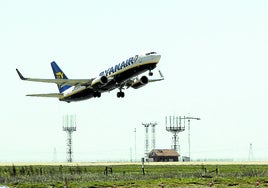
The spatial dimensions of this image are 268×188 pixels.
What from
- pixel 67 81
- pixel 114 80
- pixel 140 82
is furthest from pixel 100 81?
pixel 67 81

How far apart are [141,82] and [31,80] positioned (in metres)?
16.5

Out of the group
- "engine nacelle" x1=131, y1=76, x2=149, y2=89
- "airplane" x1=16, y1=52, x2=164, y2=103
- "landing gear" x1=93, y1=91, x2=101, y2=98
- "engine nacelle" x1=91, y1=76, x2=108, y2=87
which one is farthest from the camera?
"landing gear" x1=93, y1=91, x2=101, y2=98

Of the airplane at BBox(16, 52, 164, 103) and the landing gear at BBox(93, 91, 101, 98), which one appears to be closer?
the airplane at BBox(16, 52, 164, 103)

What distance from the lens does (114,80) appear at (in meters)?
76.3

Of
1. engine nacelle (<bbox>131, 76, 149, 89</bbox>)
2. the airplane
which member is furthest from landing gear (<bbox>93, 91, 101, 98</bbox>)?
engine nacelle (<bbox>131, 76, 149, 89</bbox>)

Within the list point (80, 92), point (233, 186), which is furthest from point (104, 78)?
point (233, 186)

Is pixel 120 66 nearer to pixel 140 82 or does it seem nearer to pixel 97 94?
pixel 140 82

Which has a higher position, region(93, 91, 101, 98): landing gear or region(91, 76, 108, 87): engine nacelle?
region(91, 76, 108, 87): engine nacelle

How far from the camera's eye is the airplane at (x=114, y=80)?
7281 cm

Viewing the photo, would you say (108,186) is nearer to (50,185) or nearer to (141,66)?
(50,185)

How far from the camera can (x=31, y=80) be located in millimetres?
81875

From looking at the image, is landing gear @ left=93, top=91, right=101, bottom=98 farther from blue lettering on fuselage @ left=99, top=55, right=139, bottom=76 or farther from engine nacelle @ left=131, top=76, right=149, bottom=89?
engine nacelle @ left=131, top=76, right=149, bottom=89

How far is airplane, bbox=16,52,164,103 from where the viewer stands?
72.8 m

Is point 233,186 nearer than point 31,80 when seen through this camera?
Yes
